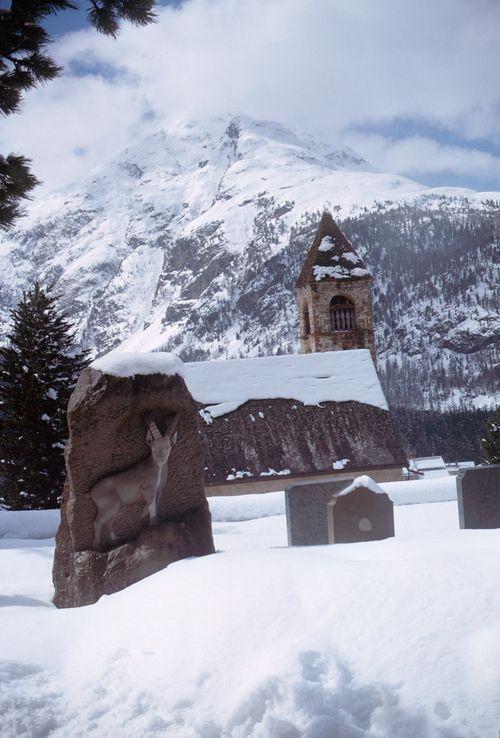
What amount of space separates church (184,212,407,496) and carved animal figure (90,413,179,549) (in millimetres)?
10996

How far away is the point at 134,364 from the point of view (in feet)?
26.9

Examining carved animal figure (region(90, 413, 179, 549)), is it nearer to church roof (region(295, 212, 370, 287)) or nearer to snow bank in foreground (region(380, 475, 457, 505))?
snow bank in foreground (region(380, 475, 457, 505))

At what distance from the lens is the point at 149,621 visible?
5805 millimetres

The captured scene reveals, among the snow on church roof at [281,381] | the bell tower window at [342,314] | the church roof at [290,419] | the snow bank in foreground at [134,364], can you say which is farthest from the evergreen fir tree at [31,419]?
the bell tower window at [342,314]

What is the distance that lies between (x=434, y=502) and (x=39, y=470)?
28.3 ft

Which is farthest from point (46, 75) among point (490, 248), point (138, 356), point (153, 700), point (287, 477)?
point (490, 248)

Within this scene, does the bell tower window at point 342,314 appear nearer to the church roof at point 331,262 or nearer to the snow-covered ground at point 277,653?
the church roof at point 331,262

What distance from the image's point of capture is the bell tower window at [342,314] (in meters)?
30.6

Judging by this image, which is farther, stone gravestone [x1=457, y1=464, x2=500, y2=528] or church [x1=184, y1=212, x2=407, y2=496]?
church [x1=184, y1=212, x2=407, y2=496]

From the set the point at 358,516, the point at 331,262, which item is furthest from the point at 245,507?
the point at 331,262

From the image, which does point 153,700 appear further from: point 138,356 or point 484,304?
point 484,304

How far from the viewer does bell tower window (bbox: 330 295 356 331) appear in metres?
30.6

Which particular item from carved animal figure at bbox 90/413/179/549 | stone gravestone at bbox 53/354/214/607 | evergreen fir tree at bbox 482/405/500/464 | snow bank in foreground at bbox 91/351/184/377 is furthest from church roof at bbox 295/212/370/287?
carved animal figure at bbox 90/413/179/549

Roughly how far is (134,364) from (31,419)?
9.71m
